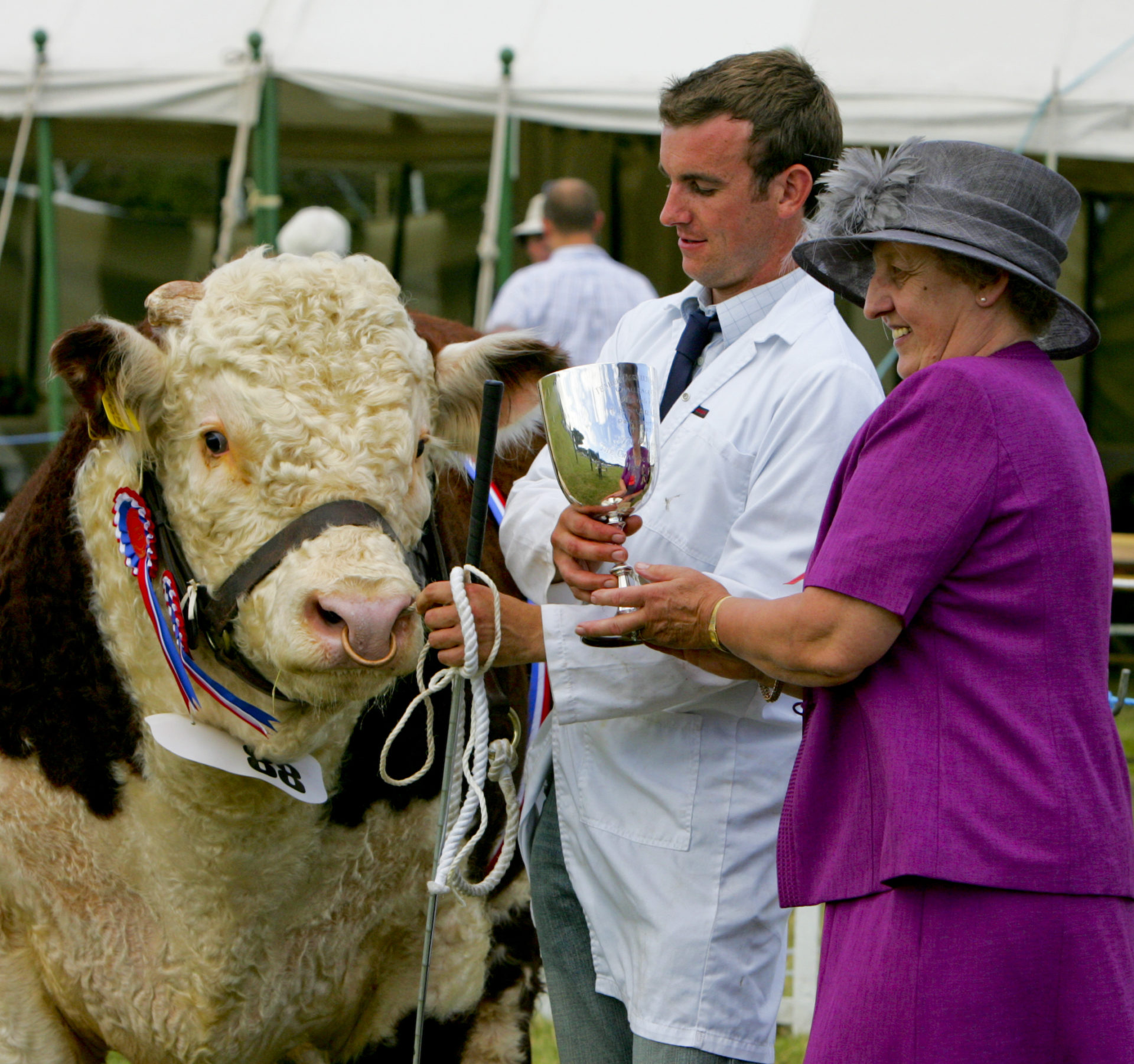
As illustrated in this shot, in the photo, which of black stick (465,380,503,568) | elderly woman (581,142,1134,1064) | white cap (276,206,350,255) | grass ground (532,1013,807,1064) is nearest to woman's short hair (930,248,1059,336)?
elderly woman (581,142,1134,1064)

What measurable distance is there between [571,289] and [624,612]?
5001 mm

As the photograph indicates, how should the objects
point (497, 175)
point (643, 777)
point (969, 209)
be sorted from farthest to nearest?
point (497, 175) < point (643, 777) < point (969, 209)

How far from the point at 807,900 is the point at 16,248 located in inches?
490

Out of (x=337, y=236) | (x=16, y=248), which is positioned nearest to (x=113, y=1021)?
(x=337, y=236)

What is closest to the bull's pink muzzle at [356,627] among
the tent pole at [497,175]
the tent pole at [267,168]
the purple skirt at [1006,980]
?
the purple skirt at [1006,980]

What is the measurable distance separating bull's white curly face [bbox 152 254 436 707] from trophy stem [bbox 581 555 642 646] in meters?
0.29

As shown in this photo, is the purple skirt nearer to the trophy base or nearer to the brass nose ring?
the trophy base

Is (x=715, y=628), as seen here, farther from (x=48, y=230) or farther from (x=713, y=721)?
(x=48, y=230)

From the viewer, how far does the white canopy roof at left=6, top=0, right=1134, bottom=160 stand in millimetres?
7367

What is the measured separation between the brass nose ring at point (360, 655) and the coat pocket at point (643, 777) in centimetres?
37

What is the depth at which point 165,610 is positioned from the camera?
2484 mm

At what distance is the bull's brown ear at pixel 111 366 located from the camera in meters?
2.37

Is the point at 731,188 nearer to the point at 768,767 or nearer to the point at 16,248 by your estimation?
the point at 768,767

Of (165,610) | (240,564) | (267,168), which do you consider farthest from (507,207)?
(240,564)
